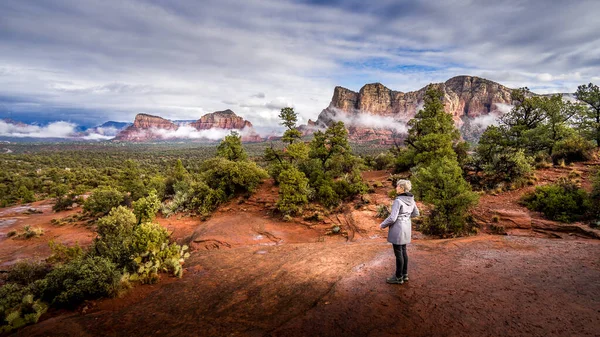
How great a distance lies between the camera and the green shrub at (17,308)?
18.7 ft

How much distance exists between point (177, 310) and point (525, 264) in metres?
8.85

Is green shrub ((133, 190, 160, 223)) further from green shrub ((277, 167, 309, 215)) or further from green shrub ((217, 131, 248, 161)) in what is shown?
green shrub ((217, 131, 248, 161))

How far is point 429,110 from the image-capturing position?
71.1 ft

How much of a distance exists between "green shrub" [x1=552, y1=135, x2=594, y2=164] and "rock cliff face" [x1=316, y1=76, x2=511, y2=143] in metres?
110

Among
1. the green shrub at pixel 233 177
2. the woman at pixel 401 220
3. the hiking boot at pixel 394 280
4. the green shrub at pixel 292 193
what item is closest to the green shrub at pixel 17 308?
the hiking boot at pixel 394 280

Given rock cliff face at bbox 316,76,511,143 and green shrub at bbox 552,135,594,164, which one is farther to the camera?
rock cliff face at bbox 316,76,511,143

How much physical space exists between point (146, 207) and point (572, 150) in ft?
95.5

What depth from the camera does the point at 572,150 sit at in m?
20.4

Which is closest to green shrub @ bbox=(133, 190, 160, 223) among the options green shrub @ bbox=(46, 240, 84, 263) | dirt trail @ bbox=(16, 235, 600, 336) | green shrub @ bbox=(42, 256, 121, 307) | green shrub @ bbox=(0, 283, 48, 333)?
green shrub @ bbox=(46, 240, 84, 263)

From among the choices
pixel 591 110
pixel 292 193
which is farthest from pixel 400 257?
pixel 591 110

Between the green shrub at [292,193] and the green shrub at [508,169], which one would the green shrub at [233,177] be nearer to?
the green shrub at [292,193]

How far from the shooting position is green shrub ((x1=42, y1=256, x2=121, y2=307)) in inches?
260

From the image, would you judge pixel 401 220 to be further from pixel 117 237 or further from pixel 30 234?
pixel 30 234

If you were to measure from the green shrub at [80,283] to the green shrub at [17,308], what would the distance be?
0.35 m
